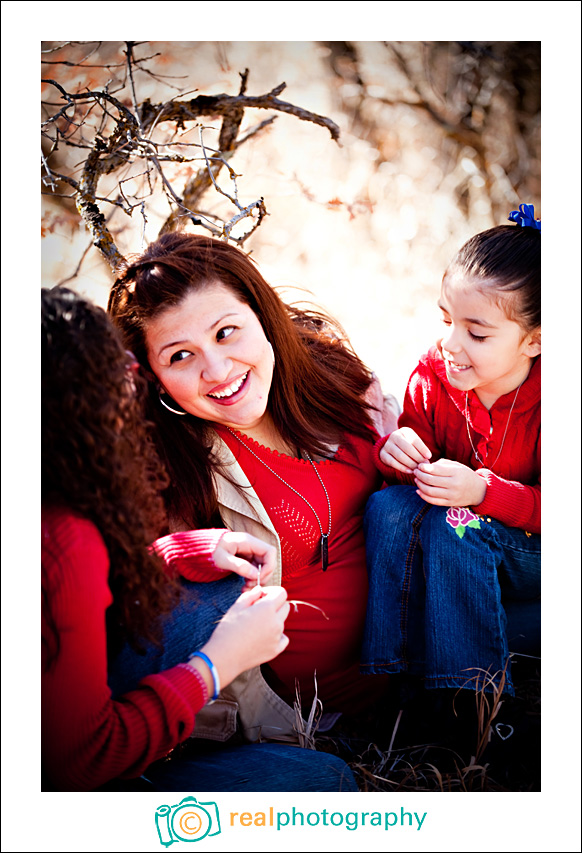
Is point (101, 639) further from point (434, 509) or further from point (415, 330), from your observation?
point (415, 330)

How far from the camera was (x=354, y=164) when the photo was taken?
3.24 m

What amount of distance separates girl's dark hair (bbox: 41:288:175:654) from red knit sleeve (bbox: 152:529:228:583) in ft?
0.53

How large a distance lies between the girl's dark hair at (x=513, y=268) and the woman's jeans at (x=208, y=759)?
2.90ft

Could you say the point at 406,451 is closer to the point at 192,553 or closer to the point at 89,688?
the point at 192,553

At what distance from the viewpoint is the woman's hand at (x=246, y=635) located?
144cm

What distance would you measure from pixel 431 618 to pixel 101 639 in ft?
2.66

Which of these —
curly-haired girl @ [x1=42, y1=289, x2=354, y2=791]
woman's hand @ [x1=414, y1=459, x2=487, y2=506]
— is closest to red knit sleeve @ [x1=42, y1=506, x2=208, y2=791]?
curly-haired girl @ [x1=42, y1=289, x2=354, y2=791]

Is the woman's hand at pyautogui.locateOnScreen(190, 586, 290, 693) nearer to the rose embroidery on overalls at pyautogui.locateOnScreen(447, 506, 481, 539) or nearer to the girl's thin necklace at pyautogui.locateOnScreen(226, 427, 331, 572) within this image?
the girl's thin necklace at pyautogui.locateOnScreen(226, 427, 331, 572)

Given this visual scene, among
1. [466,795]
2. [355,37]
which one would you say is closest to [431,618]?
[466,795]

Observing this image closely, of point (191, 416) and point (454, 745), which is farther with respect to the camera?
point (191, 416)

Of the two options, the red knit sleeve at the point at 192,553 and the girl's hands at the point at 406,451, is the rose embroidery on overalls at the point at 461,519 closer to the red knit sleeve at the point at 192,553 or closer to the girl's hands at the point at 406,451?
the girl's hands at the point at 406,451

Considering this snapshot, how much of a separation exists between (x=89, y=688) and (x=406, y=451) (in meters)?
0.95

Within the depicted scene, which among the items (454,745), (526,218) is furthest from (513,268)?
(454,745)

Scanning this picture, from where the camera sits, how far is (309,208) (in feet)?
11.0
